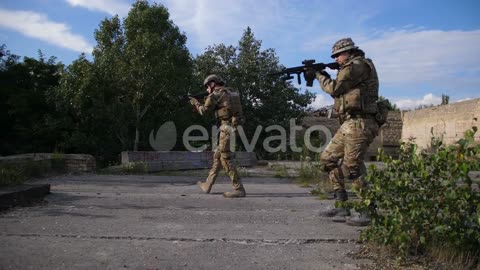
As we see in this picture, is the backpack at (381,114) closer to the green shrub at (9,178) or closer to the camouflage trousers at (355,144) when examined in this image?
the camouflage trousers at (355,144)

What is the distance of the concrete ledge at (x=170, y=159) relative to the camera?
10.6 m

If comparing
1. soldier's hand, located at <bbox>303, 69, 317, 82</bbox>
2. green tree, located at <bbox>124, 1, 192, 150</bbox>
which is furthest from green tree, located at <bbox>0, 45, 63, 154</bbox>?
soldier's hand, located at <bbox>303, 69, 317, 82</bbox>

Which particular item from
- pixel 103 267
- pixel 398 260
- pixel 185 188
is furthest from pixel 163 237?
pixel 185 188

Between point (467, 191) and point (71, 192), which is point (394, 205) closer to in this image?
point (467, 191)

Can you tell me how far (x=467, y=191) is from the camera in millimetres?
2686

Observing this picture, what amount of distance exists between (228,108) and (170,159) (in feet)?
17.8

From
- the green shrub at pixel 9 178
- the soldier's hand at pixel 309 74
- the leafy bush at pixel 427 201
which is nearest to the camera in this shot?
the leafy bush at pixel 427 201

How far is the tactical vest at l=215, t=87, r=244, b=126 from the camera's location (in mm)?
6379

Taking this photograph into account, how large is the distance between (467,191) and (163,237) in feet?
7.37

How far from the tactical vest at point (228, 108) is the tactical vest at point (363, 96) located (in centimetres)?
226

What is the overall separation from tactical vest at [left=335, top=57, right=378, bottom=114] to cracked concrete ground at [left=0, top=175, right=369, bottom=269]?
116cm

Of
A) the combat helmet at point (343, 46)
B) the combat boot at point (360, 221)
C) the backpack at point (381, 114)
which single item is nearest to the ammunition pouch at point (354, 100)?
the backpack at point (381, 114)

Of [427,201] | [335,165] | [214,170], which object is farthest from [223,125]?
[427,201]

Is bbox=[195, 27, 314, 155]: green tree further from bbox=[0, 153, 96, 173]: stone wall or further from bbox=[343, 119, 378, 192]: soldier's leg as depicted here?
bbox=[343, 119, 378, 192]: soldier's leg
